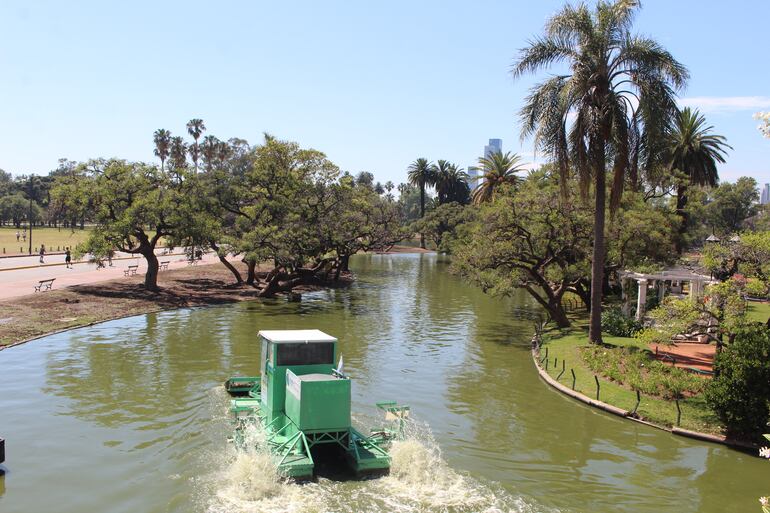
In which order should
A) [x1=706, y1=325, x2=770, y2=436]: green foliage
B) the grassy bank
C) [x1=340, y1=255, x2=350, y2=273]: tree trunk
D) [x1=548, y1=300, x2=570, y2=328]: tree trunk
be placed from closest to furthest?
[x1=706, y1=325, x2=770, y2=436]: green foliage → the grassy bank → [x1=548, y1=300, x2=570, y2=328]: tree trunk → [x1=340, y1=255, x2=350, y2=273]: tree trunk

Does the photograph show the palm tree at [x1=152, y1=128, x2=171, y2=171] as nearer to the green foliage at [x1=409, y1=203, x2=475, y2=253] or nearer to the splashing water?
the green foliage at [x1=409, y1=203, x2=475, y2=253]

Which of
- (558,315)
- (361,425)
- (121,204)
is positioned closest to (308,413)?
(361,425)

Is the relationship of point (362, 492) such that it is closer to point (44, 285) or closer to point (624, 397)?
point (624, 397)

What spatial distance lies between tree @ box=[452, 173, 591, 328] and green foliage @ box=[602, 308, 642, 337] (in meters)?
2.95

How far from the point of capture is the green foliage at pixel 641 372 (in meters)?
21.4

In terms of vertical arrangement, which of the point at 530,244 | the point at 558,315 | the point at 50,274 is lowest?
the point at 558,315

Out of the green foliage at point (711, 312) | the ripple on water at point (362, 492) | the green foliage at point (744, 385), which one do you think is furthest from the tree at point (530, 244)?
the ripple on water at point (362, 492)

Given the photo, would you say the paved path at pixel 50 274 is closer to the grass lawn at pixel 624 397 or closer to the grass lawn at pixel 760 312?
the grass lawn at pixel 624 397

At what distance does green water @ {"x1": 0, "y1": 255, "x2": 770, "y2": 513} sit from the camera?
13961 millimetres

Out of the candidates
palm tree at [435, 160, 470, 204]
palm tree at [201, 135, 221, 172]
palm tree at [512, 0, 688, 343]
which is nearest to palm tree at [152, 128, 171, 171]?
palm tree at [201, 135, 221, 172]

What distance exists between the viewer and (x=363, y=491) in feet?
46.1

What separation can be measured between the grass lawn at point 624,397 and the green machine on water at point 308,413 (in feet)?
27.7

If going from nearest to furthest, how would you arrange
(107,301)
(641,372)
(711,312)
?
1. (711,312)
2. (641,372)
3. (107,301)

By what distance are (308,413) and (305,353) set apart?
2204 mm
